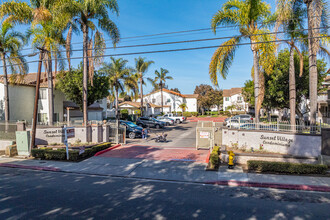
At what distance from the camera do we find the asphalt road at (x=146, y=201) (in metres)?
6.21

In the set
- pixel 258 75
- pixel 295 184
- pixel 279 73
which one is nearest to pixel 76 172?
pixel 295 184

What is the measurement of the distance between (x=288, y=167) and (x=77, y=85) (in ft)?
71.5

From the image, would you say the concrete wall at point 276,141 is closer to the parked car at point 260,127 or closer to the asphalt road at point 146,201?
Answer: the parked car at point 260,127

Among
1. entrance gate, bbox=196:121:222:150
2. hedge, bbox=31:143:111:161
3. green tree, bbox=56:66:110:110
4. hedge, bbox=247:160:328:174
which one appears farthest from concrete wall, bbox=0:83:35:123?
hedge, bbox=247:160:328:174

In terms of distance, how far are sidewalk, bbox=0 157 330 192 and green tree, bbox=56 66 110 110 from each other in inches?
466

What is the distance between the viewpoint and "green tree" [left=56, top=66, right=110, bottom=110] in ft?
81.1

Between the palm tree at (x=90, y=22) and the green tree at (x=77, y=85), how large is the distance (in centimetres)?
672

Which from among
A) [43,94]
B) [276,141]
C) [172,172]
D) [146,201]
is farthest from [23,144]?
[276,141]

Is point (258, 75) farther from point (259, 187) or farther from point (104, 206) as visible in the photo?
point (104, 206)

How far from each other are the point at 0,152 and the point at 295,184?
18.9 m

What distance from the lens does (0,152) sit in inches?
650

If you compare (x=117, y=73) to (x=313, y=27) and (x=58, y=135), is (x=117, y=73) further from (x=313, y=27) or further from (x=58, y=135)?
(x=313, y=27)

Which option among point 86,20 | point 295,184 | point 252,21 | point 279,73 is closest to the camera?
point 295,184

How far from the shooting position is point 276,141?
1222cm
